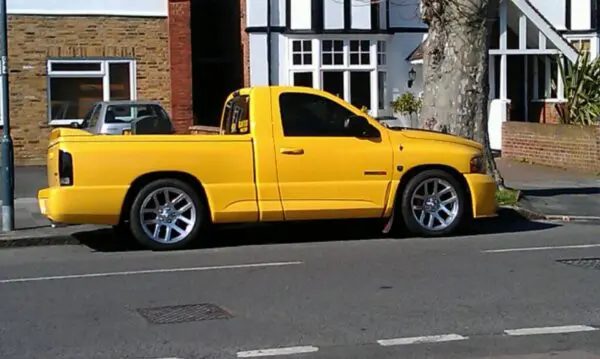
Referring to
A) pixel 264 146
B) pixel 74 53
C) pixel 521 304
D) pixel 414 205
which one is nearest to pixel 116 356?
pixel 521 304

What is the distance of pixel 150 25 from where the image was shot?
24906mm

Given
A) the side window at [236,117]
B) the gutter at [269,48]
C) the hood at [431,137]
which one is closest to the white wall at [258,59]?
the gutter at [269,48]

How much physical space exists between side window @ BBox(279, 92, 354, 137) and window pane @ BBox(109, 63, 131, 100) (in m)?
13.5

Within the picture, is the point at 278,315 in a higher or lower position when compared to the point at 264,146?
lower

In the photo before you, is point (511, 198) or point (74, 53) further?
point (74, 53)

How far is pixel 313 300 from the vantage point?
855 centimetres

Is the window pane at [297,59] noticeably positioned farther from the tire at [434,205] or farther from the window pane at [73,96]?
the tire at [434,205]

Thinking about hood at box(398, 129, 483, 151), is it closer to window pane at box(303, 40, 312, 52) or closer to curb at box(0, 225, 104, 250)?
curb at box(0, 225, 104, 250)

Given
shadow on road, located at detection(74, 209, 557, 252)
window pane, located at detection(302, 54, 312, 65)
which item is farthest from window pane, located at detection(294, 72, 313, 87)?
shadow on road, located at detection(74, 209, 557, 252)

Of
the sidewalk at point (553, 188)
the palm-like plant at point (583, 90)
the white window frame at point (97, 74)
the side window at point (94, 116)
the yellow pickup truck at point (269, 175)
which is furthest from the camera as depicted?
the white window frame at point (97, 74)

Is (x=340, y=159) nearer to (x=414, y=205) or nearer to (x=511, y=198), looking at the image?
(x=414, y=205)

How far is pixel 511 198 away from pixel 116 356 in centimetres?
974

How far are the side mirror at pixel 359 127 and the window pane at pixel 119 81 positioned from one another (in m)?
13.8

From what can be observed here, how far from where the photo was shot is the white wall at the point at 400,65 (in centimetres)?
2727
